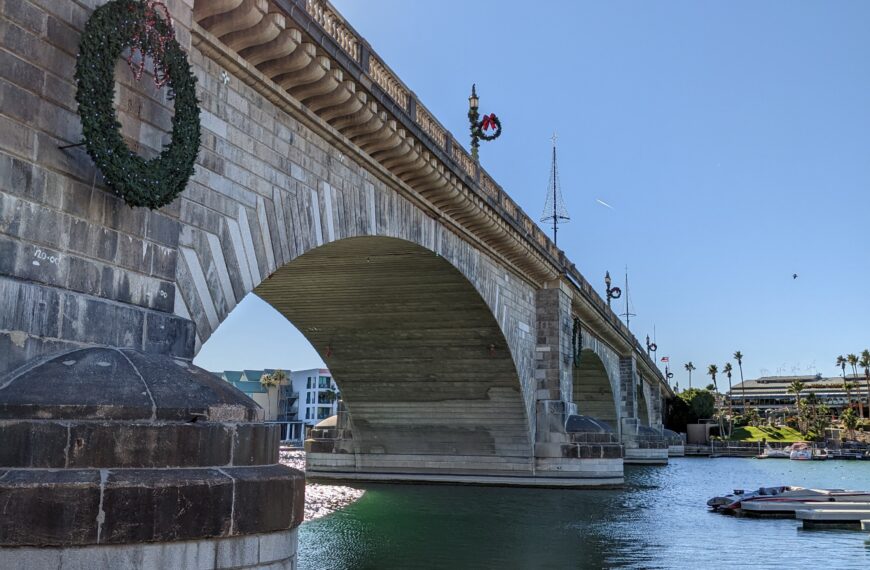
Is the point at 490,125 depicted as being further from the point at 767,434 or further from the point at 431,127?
the point at 767,434

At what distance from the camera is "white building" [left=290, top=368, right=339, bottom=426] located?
10718 cm

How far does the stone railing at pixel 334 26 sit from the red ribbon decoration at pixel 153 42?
4191 mm

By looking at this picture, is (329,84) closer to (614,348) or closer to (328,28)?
(328,28)

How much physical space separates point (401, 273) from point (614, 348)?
39759mm

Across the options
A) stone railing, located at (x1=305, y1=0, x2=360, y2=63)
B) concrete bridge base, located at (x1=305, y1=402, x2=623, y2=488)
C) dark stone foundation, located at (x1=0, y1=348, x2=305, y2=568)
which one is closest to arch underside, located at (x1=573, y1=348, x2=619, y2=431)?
concrete bridge base, located at (x1=305, y1=402, x2=623, y2=488)

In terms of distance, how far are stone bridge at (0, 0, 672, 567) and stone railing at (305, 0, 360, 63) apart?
0.06m

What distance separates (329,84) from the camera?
565 inches

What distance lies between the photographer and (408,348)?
31.9 m

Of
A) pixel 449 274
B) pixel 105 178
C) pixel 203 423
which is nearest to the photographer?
pixel 203 423

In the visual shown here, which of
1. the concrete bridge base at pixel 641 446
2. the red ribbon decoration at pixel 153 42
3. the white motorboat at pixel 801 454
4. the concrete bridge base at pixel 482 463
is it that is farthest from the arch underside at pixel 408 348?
the white motorboat at pixel 801 454

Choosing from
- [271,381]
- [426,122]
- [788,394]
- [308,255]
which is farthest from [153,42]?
[788,394]

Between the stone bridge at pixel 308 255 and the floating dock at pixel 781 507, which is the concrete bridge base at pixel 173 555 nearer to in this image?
the stone bridge at pixel 308 255

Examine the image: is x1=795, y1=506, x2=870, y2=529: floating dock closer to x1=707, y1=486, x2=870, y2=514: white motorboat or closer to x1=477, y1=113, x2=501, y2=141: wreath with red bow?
x1=707, y1=486, x2=870, y2=514: white motorboat

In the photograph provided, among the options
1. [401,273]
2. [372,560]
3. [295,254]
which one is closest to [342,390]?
[401,273]
